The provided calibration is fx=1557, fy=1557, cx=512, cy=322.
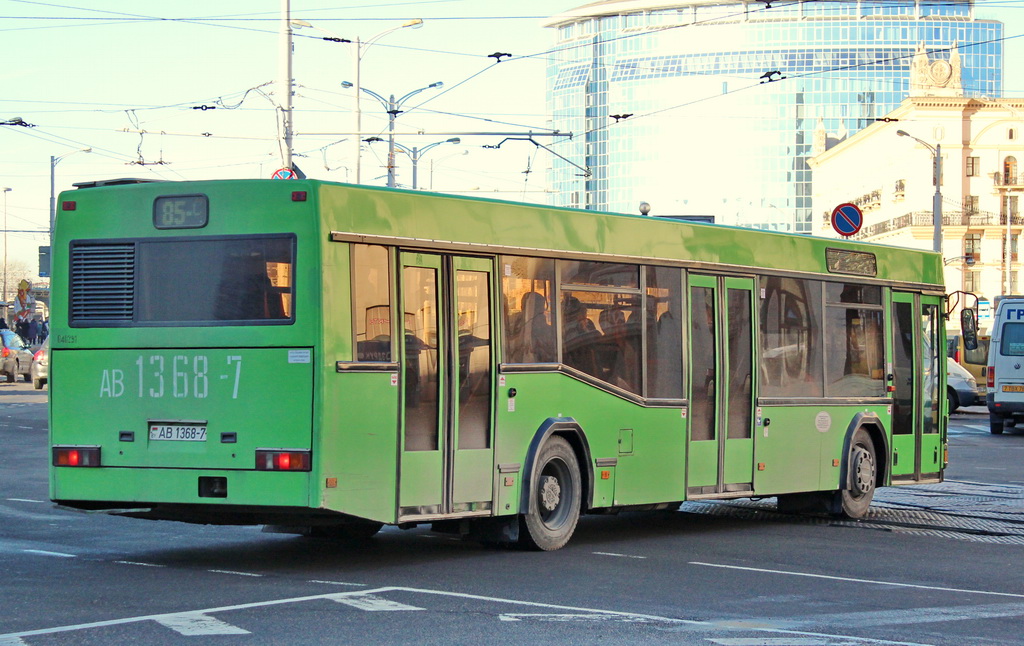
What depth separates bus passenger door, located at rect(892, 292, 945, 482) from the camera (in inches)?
656

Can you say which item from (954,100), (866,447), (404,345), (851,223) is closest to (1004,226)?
(954,100)

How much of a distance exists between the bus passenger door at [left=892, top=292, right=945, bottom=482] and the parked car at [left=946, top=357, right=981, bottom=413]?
78.0ft

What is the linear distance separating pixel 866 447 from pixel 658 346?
391cm

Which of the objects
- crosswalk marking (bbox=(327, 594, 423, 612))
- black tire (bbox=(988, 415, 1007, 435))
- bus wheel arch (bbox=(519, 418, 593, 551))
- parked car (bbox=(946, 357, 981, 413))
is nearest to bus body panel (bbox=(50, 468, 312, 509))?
crosswalk marking (bbox=(327, 594, 423, 612))

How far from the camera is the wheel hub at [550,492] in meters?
12.1

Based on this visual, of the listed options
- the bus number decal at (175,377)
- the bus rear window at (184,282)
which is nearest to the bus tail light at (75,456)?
the bus number decal at (175,377)

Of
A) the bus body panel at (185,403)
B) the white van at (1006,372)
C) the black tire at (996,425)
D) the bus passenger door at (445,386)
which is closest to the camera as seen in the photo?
the bus body panel at (185,403)

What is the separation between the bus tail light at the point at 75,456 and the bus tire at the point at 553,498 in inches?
127

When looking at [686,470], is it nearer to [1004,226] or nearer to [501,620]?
[501,620]

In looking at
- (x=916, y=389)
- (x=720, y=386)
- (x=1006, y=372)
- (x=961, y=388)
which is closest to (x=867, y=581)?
(x=720, y=386)

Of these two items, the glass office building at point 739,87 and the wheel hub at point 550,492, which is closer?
the wheel hub at point 550,492

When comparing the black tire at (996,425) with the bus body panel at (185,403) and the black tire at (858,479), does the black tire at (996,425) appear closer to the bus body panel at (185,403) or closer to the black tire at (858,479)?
the black tire at (858,479)

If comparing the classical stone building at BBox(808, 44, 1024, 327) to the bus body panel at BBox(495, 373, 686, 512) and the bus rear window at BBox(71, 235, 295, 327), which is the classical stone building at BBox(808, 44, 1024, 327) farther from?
the bus rear window at BBox(71, 235, 295, 327)

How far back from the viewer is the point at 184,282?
10594mm
